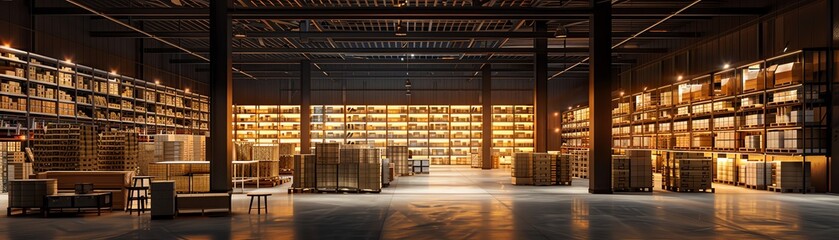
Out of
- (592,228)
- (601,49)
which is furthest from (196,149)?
(592,228)

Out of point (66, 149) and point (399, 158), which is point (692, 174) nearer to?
point (399, 158)

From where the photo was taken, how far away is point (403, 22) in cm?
2344

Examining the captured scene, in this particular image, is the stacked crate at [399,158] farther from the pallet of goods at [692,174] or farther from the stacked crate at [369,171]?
the pallet of goods at [692,174]

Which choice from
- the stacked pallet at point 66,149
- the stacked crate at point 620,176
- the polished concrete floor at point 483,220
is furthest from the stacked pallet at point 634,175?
the stacked pallet at point 66,149

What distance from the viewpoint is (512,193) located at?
16.9 metres

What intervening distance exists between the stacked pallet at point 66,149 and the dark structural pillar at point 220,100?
233 centimetres

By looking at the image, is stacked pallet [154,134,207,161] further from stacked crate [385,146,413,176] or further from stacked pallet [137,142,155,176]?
stacked crate [385,146,413,176]

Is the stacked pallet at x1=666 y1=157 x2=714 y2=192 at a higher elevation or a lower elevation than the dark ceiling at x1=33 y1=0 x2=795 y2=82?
lower

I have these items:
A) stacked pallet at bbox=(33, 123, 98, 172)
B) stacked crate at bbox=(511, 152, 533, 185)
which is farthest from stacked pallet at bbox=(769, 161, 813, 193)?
stacked pallet at bbox=(33, 123, 98, 172)

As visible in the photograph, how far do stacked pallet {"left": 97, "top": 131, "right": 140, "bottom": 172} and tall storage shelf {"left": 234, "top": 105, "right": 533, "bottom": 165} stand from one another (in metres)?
23.9

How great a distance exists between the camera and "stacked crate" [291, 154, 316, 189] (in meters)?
17.3

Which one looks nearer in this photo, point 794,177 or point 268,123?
point 794,177

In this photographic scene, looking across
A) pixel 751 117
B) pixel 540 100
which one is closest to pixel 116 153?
pixel 540 100

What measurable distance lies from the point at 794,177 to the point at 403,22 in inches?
471
